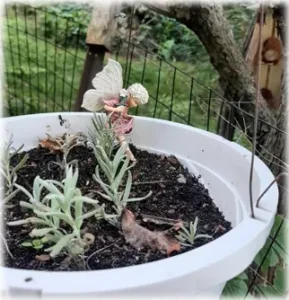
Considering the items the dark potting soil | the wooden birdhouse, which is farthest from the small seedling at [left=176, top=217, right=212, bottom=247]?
the wooden birdhouse

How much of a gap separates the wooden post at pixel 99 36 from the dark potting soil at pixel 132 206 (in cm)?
40

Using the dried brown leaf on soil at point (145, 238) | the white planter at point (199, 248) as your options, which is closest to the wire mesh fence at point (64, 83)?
the white planter at point (199, 248)

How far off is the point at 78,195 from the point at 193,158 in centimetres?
28

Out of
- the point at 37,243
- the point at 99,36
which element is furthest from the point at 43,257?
the point at 99,36

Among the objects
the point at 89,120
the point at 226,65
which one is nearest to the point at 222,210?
the point at 89,120

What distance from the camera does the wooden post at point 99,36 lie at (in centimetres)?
119

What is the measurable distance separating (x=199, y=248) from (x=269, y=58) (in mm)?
724

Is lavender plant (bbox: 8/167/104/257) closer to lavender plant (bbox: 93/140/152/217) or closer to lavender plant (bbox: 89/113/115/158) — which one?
lavender plant (bbox: 93/140/152/217)

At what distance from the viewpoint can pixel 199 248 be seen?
525 millimetres

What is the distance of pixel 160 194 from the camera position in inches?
30.3

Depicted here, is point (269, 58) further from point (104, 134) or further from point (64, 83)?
point (64, 83)

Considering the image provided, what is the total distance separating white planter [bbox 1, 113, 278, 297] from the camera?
0.47 meters

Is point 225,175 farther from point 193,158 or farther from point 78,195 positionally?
point 78,195

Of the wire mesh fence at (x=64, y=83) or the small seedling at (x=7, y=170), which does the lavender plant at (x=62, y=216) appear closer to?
the small seedling at (x=7, y=170)
